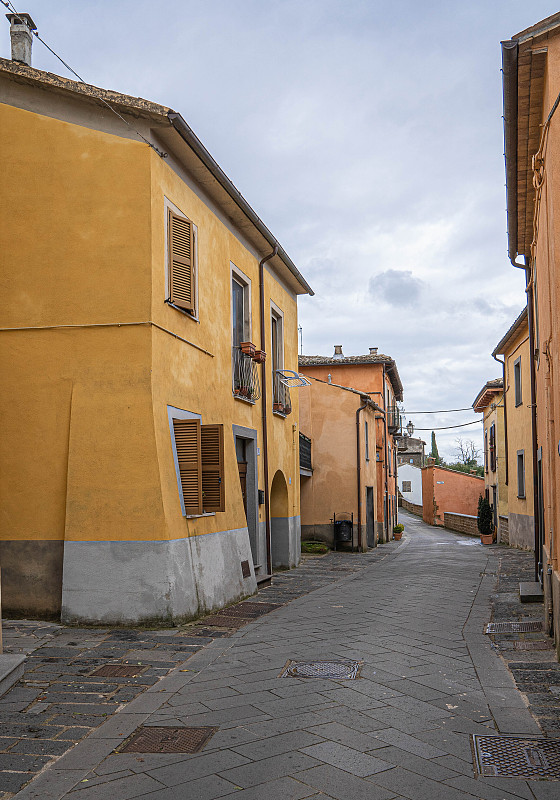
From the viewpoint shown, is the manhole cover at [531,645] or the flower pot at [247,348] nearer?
the manhole cover at [531,645]

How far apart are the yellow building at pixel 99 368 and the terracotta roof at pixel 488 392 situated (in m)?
20.1

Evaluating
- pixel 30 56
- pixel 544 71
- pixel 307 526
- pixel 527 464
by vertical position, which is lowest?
pixel 307 526

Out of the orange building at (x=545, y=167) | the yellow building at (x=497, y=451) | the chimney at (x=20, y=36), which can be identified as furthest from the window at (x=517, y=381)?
the chimney at (x=20, y=36)

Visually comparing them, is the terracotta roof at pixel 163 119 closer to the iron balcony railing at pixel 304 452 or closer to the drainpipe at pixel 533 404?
the drainpipe at pixel 533 404

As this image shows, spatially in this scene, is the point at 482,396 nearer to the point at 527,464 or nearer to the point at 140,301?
the point at 527,464

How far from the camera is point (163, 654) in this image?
7.05 m

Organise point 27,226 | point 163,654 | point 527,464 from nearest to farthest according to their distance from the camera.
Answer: point 163,654
point 27,226
point 527,464

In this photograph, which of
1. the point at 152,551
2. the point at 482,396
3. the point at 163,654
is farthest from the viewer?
the point at 482,396

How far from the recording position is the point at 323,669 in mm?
6496

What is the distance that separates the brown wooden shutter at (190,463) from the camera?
8.94 m

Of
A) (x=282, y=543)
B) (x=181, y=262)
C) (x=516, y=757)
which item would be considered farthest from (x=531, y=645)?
(x=282, y=543)

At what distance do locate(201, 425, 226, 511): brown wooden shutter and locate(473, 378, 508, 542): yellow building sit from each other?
18.7 m

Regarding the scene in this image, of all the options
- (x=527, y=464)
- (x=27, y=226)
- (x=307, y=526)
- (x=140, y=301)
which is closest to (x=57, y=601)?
(x=140, y=301)

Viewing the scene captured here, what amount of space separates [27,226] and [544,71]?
5932mm
